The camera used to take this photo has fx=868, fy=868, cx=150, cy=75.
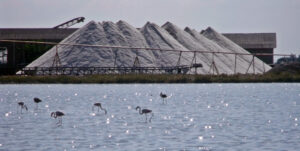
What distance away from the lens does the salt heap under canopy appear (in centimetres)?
10331

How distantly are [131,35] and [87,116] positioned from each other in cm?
7446

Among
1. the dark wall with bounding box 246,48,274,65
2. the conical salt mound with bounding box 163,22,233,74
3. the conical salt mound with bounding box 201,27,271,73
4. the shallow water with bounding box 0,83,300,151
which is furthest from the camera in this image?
the dark wall with bounding box 246,48,274,65

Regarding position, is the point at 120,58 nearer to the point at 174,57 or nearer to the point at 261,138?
the point at 174,57

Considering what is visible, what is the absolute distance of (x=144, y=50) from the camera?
110m

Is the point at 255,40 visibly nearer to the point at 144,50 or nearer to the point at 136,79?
the point at 144,50

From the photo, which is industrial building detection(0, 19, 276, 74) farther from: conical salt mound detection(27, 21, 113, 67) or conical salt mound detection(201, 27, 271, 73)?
conical salt mound detection(201, 27, 271, 73)

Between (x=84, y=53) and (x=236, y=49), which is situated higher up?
(x=236, y=49)

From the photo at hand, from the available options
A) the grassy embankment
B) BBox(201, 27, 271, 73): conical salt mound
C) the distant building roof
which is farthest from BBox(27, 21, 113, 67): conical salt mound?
the distant building roof

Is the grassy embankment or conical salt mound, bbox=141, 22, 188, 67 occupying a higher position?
conical salt mound, bbox=141, 22, 188, 67

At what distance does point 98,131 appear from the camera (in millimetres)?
31438

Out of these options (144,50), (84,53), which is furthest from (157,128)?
(144,50)

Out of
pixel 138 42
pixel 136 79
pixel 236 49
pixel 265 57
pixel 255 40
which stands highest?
pixel 255 40

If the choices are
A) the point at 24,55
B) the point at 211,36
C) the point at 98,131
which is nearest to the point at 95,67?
the point at 24,55

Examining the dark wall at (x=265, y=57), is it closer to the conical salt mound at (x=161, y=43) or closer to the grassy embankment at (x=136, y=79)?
the conical salt mound at (x=161, y=43)
